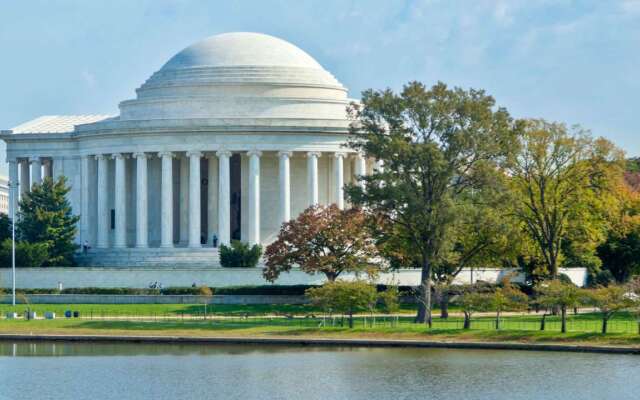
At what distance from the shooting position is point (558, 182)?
124m

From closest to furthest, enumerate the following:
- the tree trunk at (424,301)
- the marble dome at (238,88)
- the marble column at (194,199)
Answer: the tree trunk at (424,301) < the marble column at (194,199) < the marble dome at (238,88)

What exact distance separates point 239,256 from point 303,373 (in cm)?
4917

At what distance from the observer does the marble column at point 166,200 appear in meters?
146

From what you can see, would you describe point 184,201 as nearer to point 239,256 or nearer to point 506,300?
point 239,256

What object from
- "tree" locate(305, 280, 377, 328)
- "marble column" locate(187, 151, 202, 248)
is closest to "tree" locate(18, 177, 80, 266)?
"marble column" locate(187, 151, 202, 248)

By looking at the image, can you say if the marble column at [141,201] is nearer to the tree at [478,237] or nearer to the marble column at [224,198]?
the marble column at [224,198]

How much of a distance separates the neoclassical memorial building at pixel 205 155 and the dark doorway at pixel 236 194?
9 centimetres

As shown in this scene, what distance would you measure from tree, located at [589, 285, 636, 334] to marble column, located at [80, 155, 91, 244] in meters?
62.9

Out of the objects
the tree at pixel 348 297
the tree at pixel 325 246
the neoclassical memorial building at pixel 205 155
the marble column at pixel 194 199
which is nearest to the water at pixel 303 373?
the tree at pixel 348 297

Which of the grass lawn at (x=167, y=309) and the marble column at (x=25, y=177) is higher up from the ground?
the marble column at (x=25, y=177)

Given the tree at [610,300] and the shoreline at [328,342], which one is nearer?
the shoreline at [328,342]

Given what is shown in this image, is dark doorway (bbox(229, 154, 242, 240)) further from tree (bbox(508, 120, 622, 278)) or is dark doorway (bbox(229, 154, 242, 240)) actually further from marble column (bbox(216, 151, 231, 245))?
tree (bbox(508, 120, 622, 278))

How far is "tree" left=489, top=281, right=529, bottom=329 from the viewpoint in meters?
107

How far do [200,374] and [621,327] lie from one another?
31981 mm
